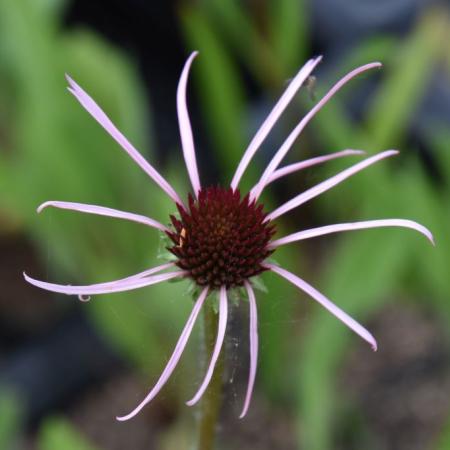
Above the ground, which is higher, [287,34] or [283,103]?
[287,34]

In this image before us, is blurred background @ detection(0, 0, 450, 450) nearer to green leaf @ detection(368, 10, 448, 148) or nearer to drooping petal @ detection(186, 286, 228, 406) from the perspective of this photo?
green leaf @ detection(368, 10, 448, 148)

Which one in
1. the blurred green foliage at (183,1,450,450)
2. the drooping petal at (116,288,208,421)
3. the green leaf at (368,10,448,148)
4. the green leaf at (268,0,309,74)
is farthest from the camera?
the green leaf at (268,0,309,74)

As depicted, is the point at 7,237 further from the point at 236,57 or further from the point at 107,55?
the point at 236,57

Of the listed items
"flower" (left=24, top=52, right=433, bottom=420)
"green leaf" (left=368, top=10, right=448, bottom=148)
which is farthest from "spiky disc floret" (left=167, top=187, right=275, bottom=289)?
"green leaf" (left=368, top=10, right=448, bottom=148)

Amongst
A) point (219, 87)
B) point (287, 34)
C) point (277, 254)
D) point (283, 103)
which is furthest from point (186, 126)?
point (287, 34)

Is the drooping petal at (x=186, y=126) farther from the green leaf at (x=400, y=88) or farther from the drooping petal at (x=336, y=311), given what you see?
the green leaf at (x=400, y=88)

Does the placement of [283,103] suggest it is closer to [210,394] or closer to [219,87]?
[210,394]

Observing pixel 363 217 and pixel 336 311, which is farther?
pixel 363 217
